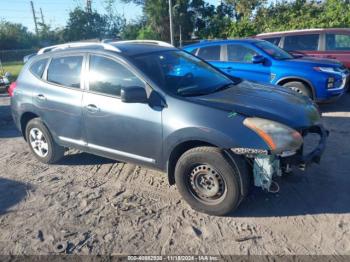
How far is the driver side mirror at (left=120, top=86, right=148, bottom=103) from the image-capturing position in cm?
359

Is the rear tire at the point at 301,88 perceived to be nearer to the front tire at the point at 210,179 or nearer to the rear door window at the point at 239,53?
the rear door window at the point at 239,53

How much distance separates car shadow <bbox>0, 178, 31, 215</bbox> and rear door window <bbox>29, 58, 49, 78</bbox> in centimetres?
161

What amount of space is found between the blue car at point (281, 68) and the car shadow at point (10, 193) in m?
5.13

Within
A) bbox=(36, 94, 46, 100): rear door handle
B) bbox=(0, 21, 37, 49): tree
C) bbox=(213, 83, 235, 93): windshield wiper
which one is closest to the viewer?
bbox=(213, 83, 235, 93): windshield wiper

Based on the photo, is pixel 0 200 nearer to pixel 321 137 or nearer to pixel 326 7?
pixel 321 137

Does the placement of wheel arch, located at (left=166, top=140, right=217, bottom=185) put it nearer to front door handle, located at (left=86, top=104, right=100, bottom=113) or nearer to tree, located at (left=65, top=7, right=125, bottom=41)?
front door handle, located at (left=86, top=104, right=100, bottom=113)

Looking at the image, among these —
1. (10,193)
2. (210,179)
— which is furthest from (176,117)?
(10,193)

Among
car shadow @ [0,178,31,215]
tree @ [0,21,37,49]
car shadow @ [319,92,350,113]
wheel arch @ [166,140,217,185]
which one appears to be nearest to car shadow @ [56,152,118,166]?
car shadow @ [0,178,31,215]

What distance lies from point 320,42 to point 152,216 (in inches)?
292

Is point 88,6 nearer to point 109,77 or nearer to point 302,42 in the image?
point 302,42

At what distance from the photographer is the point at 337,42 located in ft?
28.8

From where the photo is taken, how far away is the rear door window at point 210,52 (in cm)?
813

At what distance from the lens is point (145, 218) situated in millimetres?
3678

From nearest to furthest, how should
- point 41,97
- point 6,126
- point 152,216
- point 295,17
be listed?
point 152,216, point 41,97, point 6,126, point 295,17
